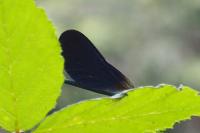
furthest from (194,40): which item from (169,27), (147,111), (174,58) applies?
(147,111)

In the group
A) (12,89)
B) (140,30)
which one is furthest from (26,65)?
(140,30)

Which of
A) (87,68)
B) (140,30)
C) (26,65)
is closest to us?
(26,65)

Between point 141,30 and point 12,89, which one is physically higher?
point 141,30

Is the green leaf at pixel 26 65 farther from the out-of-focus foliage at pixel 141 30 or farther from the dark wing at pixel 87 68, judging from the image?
the out-of-focus foliage at pixel 141 30

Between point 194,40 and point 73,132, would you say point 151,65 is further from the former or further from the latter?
point 73,132

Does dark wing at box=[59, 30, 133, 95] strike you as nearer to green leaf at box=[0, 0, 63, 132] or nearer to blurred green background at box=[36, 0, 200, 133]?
green leaf at box=[0, 0, 63, 132]

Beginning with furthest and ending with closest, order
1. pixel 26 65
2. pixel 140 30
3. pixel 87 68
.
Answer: pixel 140 30, pixel 87 68, pixel 26 65

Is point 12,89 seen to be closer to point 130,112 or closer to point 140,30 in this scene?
point 130,112
